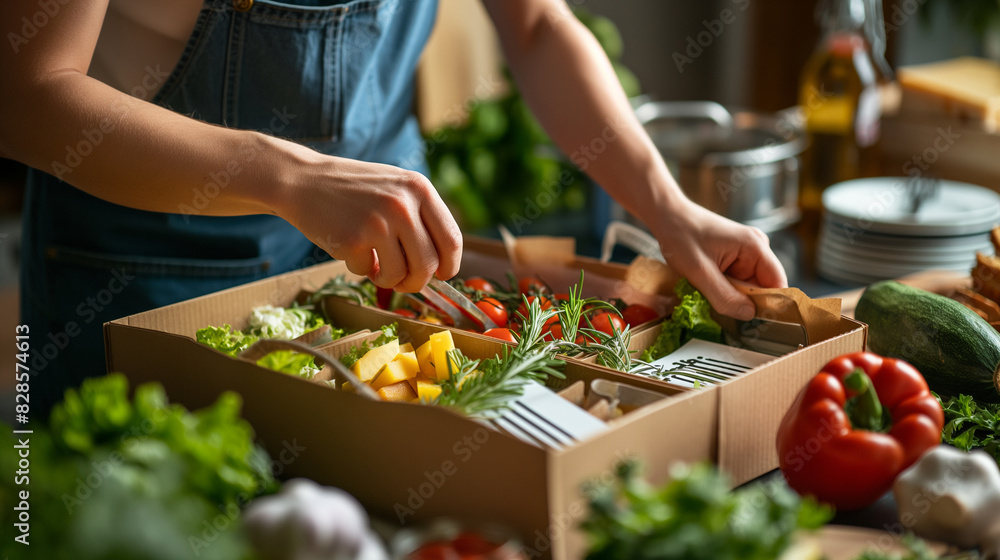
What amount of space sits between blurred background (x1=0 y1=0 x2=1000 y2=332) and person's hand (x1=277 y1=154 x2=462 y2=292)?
3.43 ft

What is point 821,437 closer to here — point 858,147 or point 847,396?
point 847,396

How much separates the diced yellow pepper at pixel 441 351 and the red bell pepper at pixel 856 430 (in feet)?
1.33

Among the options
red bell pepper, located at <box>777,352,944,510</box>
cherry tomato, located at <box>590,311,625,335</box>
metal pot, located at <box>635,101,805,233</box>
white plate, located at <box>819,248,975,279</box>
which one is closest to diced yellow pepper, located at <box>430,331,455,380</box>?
cherry tomato, located at <box>590,311,625,335</box>

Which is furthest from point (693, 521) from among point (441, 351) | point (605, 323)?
point (605, 323)

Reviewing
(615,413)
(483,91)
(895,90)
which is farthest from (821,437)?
(483,91)

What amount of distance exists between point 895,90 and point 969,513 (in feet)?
7.12

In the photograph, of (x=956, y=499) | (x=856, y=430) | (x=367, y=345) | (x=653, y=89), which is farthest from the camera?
(x=653, y=89)

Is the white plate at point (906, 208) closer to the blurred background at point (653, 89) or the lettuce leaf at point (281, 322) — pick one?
the blurred background at point (653, 89)

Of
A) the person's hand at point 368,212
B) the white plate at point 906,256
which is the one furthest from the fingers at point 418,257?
the white plate at point 906,256

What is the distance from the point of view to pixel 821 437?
0.87 m

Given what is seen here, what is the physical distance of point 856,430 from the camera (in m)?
0.88

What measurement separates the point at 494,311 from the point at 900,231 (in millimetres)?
940

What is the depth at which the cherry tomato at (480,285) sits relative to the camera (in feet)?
4.50

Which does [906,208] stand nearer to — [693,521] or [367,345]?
[367,345]
